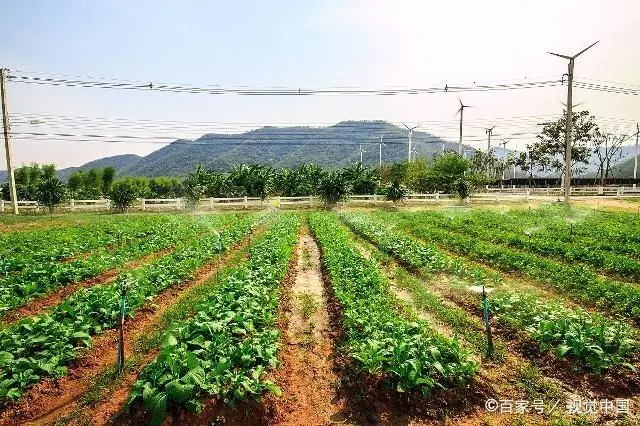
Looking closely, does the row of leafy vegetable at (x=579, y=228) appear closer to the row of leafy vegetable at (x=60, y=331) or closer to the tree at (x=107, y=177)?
the row of leafy vegetable at (x=60, y=331)

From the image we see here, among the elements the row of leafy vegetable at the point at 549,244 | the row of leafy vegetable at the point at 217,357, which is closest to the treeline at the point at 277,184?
the row of leafy vegetable at the point at 549,244

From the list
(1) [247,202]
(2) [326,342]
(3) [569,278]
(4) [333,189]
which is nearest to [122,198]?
(1) [247,202]

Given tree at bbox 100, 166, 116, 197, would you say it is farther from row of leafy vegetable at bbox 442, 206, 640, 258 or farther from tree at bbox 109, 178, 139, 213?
row of leafy vegetable at bbox 442, 206, 640, 258

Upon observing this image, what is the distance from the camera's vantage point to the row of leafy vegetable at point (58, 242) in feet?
57.0

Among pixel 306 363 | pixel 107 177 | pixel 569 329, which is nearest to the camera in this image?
pixel 306 363

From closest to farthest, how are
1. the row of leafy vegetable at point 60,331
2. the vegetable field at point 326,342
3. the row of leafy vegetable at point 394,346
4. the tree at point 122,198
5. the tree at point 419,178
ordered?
the vegetable field at point 326,342, the row of leafy vegetable at point 394,346, the row of leafy vegetable at point 60,331, the tree at point 122,198, the tree at point 419,178

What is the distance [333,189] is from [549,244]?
101ft

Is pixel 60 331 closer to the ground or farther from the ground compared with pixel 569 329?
farther from the ground

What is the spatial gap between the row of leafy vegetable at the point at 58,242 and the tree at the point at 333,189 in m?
21.5

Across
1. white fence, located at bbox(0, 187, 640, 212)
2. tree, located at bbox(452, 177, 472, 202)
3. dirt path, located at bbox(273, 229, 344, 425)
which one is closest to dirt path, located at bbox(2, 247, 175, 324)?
dirt path, located at bbox(273, 229, 344, 425)

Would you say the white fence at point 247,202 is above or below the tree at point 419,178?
below

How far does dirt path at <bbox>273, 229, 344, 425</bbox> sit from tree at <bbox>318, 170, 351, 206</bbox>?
34171 mm

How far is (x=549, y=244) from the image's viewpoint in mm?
18969

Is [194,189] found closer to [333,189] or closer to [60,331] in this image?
[333,189]
